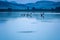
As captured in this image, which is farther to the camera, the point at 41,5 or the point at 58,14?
the point at 58,14

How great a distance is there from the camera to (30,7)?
4.26 metres

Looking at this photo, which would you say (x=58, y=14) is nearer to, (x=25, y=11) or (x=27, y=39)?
(x=25, y=11)

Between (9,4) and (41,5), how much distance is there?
0.90 meters

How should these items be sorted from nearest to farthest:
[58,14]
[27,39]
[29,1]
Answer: [27,39] < [29,1] < [58,14]

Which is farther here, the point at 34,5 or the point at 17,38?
the point at 34,5

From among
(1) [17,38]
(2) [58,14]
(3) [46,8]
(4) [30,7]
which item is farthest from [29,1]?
(1) [17,38]

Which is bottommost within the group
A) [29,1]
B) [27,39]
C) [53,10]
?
[27,39]

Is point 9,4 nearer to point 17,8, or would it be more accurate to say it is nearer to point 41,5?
point 17,8

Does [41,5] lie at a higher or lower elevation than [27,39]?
higher

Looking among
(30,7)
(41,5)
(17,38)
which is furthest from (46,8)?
(17,38)

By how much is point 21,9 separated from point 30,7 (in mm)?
254

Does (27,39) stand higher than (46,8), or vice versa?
(46,8)

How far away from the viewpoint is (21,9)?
425 cm

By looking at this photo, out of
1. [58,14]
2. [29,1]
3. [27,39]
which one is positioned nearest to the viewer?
[27,39]
